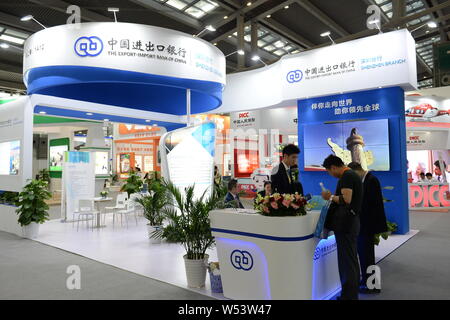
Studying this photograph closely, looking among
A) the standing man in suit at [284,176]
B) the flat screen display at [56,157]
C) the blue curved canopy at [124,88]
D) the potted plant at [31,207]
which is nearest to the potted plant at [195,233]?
the standing man in suit at [284,176]

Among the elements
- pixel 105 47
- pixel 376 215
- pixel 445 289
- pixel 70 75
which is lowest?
pixel 445 289

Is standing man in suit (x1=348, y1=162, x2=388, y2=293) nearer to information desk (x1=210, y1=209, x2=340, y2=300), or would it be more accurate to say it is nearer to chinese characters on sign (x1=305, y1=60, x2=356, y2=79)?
information desk (x1=210, y1=209, x2=340, y2=300)

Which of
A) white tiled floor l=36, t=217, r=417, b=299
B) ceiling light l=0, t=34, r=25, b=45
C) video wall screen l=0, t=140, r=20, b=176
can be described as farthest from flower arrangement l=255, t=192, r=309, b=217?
ceiling light l=0, t=34, r=25, b=45

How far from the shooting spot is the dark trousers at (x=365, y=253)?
10.7ft

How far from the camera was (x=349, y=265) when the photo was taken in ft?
8.78

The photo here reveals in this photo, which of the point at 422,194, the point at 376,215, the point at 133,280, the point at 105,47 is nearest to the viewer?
the point at 376,215

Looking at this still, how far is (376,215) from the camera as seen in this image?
3270 mm

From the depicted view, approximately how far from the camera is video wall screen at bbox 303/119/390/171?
6.02 metres

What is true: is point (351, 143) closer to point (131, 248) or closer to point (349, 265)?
point (349, 265)

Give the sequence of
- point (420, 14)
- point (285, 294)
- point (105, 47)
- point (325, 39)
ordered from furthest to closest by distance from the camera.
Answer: point (325, 39)
point (420, 14)
point (105, 47)
point (285, 294)

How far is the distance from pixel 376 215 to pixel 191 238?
1786 mm

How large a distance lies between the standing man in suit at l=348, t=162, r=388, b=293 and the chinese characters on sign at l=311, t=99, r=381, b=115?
3333mm
